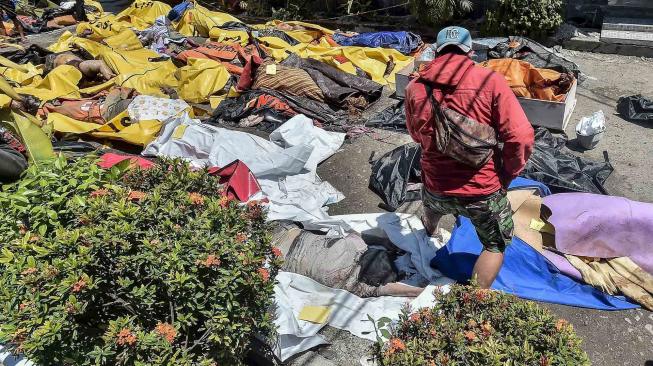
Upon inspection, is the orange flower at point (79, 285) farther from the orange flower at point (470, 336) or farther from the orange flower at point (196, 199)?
the orange flower at point (470, 336)

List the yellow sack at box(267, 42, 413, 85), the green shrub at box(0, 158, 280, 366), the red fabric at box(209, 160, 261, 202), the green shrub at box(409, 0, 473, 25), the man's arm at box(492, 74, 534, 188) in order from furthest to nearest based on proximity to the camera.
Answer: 1. the green shrub at box(409, 0, 473, 25)
2. the yellow sack at box(267, 42, 413, 85)
3. the red fabric at box(209, 160, 261, 202)
4. the man's arm at box(492, 74, 534, 188)
5. the green shrub at box(0, 158, 280, 366)

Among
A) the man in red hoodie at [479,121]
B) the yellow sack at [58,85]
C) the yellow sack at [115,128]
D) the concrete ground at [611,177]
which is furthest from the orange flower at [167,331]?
the yellow sack at [58,85]

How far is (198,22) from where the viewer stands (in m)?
9.39

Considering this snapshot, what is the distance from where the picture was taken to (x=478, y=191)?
289cm

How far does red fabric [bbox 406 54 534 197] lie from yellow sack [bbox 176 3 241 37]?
7305mm

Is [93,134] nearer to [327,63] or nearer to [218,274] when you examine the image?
[327,63]

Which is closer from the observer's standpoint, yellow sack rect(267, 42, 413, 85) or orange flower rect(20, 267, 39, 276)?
orange flower rect(20, 267, 39, 276)

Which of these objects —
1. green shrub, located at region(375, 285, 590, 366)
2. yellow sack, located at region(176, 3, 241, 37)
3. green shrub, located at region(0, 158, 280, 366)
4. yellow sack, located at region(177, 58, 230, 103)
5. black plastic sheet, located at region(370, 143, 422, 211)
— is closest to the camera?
green shrub, located at region(375, 285, 590, 366)

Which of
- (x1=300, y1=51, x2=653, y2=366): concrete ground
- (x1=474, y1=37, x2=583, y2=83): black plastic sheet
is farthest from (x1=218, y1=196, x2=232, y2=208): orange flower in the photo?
(x1=474, y1=37, x2=583, y2=83): black plastic sheet

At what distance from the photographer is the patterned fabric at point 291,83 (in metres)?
6.33

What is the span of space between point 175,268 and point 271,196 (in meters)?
2.41

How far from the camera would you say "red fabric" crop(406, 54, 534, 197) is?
8.73ft

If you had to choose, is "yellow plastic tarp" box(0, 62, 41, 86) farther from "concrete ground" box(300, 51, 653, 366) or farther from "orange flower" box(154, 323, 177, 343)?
"orange flower" box(154, 323, 177, 343)

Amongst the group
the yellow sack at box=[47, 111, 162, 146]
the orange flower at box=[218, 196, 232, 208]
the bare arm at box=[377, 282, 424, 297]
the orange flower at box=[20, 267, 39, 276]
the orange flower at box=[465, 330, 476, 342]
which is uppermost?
the orange flower at box=[20, 267, 39, 276]
